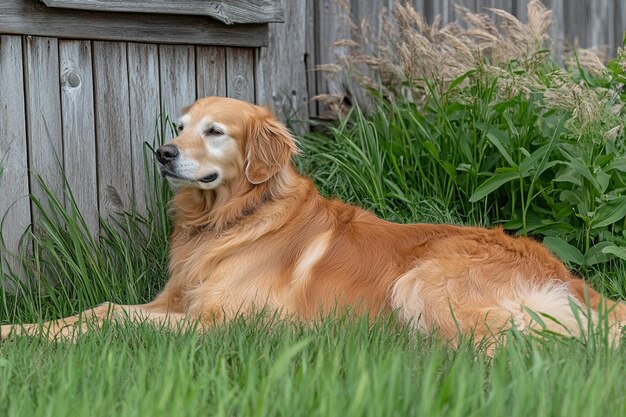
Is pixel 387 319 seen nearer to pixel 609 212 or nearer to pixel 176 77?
pixel 609 212

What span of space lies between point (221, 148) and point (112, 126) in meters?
1.05

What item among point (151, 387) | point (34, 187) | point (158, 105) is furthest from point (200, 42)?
point (151, 387)

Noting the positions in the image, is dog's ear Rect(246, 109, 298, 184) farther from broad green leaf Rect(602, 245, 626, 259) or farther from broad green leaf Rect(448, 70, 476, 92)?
broad green leaf Rect(602, 245, 626, 259)

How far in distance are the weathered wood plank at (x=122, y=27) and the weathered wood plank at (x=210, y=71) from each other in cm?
7

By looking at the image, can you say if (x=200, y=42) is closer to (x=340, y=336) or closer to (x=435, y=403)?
(x=340, y=336)

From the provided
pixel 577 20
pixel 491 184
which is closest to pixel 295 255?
pixel 491 184

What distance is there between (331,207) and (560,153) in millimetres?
1648

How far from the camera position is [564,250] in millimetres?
4926

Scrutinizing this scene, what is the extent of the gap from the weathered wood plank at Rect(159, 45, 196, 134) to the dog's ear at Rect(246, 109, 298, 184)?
1017 mm

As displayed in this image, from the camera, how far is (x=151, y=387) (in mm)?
2436

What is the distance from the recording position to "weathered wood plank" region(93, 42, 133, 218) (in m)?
5.00

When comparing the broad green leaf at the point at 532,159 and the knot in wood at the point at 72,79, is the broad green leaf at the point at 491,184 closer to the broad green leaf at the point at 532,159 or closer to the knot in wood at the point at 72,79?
the broad green leaf at the point at 532,159

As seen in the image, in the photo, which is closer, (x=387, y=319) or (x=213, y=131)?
(x=387, y=319)

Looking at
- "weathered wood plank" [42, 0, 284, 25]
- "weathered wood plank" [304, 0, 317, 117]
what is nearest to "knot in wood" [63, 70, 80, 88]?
"weathered wood plank" [42, 0, 284, 25]
